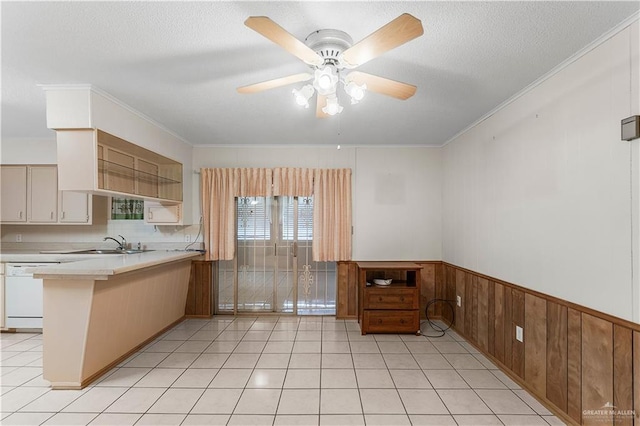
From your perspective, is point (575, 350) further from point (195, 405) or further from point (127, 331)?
point (127, 331)

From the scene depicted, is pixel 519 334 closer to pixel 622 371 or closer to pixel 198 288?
pixel 622 371

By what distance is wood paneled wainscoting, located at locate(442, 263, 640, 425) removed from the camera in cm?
174

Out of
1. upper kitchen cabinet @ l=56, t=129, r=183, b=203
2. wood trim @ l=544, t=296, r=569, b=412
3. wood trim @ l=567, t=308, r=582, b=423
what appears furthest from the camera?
upper kitchen cabinet @ l=56, t=129, r=183, b=203

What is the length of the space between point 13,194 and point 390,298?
5.24 meters

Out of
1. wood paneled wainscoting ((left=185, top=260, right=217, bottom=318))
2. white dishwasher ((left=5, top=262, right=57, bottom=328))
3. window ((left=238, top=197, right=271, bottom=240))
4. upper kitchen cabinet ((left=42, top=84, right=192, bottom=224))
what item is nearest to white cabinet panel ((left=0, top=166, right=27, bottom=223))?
white dishwasher ((left=5, top=262, right=57, bottom=328))

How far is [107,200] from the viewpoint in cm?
462

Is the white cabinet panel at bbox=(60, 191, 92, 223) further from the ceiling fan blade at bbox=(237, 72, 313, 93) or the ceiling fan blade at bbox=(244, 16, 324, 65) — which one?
the ceiling fan blade at bbox=(244, 16, 324, 65)

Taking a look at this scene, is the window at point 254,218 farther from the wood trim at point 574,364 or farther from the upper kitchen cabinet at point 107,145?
the wood trim at point 574,364

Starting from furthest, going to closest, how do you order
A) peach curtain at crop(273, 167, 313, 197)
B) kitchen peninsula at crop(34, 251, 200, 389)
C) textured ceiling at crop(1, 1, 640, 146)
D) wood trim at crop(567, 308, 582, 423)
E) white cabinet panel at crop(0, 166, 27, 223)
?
peach curtain at crop(273, 167, 313, 197), white cabinet panel at crop(0, 166, 27, 223), kitchen peninsula at crop(34, 251, 200, 389), wood trim at crop(567, 308, 582, 423), textured ceiling at crop(1, 1, 640, 146)

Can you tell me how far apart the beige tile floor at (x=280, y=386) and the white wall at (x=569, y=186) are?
100 cm

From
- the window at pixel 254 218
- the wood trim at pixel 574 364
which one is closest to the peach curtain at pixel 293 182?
the window at pixel 254 218

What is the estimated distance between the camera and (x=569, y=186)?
2.14 m

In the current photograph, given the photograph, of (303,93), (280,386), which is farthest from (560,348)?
(303,93)

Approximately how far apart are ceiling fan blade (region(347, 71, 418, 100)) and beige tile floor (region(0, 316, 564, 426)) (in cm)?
220
